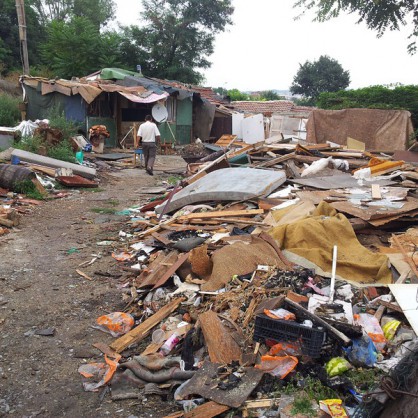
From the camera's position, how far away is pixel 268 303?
12.4 ft

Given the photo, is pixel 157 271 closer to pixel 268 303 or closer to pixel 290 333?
pixel 268 303

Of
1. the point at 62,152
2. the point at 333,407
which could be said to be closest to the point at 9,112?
the point at 62,152

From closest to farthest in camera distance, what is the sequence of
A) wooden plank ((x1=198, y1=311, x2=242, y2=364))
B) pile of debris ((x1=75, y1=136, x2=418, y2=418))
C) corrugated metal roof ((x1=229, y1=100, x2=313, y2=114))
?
pile of debris ((x1=75, y1=136, x2=418, y2=418)) < wooden plank ((x1=198, y1=311, x2=242, y2=364)) < corrugated metal roof ((x1=229, y1=100, x2=313, y2=114))

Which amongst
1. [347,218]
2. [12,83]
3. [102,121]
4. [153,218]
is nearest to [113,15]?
[12,83]

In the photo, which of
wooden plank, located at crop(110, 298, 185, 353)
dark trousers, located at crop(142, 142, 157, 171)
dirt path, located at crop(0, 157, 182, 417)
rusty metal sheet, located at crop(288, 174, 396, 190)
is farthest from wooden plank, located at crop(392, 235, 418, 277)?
dark trousers, located at crop(142, 142, 157, 171)

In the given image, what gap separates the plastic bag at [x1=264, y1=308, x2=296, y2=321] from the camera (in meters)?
3.52

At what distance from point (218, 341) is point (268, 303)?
542mm

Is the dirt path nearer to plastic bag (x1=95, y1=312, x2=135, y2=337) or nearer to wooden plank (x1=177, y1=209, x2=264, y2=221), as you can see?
plastic bag (x1=95, y1=312, x2=135, y2=337)

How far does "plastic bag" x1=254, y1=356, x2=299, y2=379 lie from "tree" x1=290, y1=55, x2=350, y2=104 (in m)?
41.5

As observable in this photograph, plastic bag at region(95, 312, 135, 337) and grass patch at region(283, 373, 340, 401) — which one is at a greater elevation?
grass patch at region(283, 373, 340, 401)

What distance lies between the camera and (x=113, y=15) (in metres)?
44.0

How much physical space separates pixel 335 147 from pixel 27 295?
9.24m

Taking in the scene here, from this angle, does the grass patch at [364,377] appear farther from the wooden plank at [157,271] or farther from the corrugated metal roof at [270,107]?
the corrugated metal roof at [270,107]

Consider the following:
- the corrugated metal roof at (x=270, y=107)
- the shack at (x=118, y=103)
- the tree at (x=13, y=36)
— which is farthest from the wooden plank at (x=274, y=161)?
the tree at (x=13, y=36)
